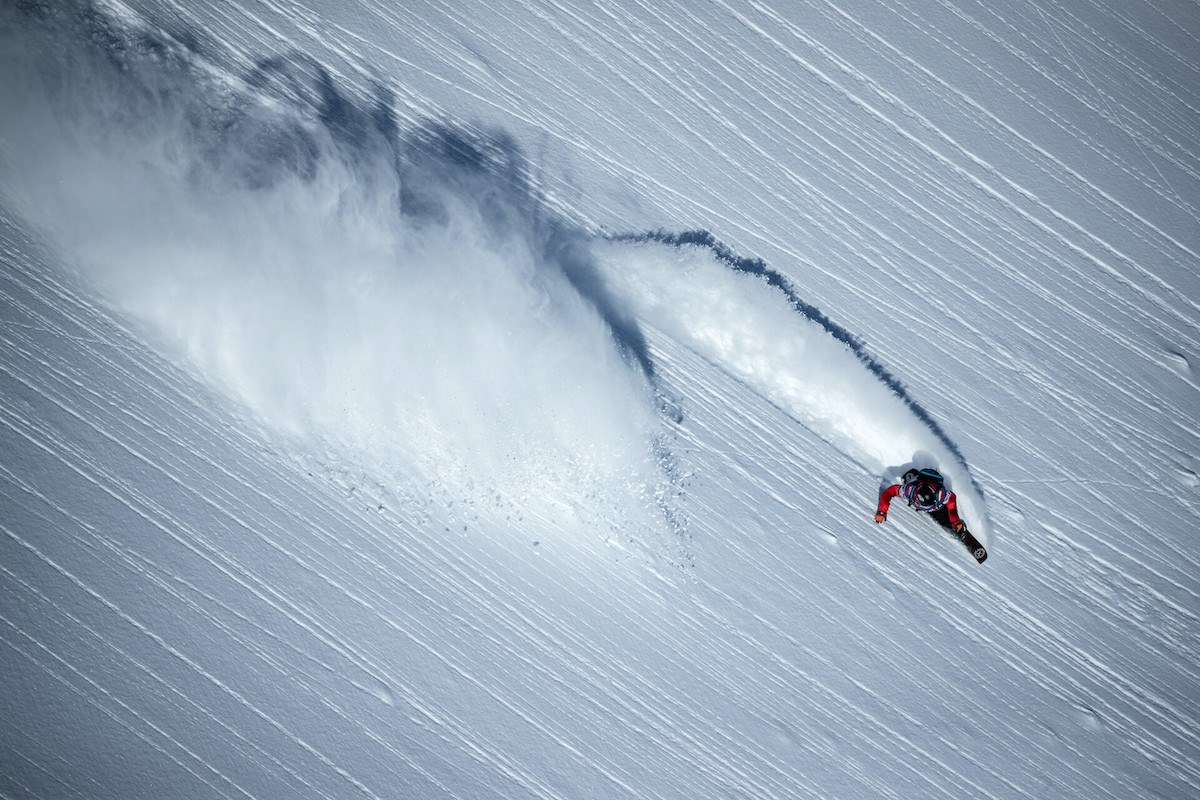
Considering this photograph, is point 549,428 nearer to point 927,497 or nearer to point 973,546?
point 927,497

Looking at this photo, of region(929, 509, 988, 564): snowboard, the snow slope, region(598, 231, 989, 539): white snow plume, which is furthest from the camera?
region(598, 231, 989, 539): white snow plume

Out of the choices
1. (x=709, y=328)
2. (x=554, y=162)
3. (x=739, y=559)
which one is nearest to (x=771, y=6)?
(x=554, y=162)

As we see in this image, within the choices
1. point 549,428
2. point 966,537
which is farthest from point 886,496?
point 549,428

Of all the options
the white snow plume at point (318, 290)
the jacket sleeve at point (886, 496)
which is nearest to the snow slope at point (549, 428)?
the white snow plume at point (318, 290)

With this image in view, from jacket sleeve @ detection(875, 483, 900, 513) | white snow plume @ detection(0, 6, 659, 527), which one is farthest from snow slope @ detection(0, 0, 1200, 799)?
jacket sleeve @ detection(875, 483, 900, 513)

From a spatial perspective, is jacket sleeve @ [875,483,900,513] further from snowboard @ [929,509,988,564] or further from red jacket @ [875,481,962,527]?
snowboard @ [929,509,988,564]

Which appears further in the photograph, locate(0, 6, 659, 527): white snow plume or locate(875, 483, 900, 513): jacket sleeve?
locate(875, 483, 900, 513): jacket sleeve
